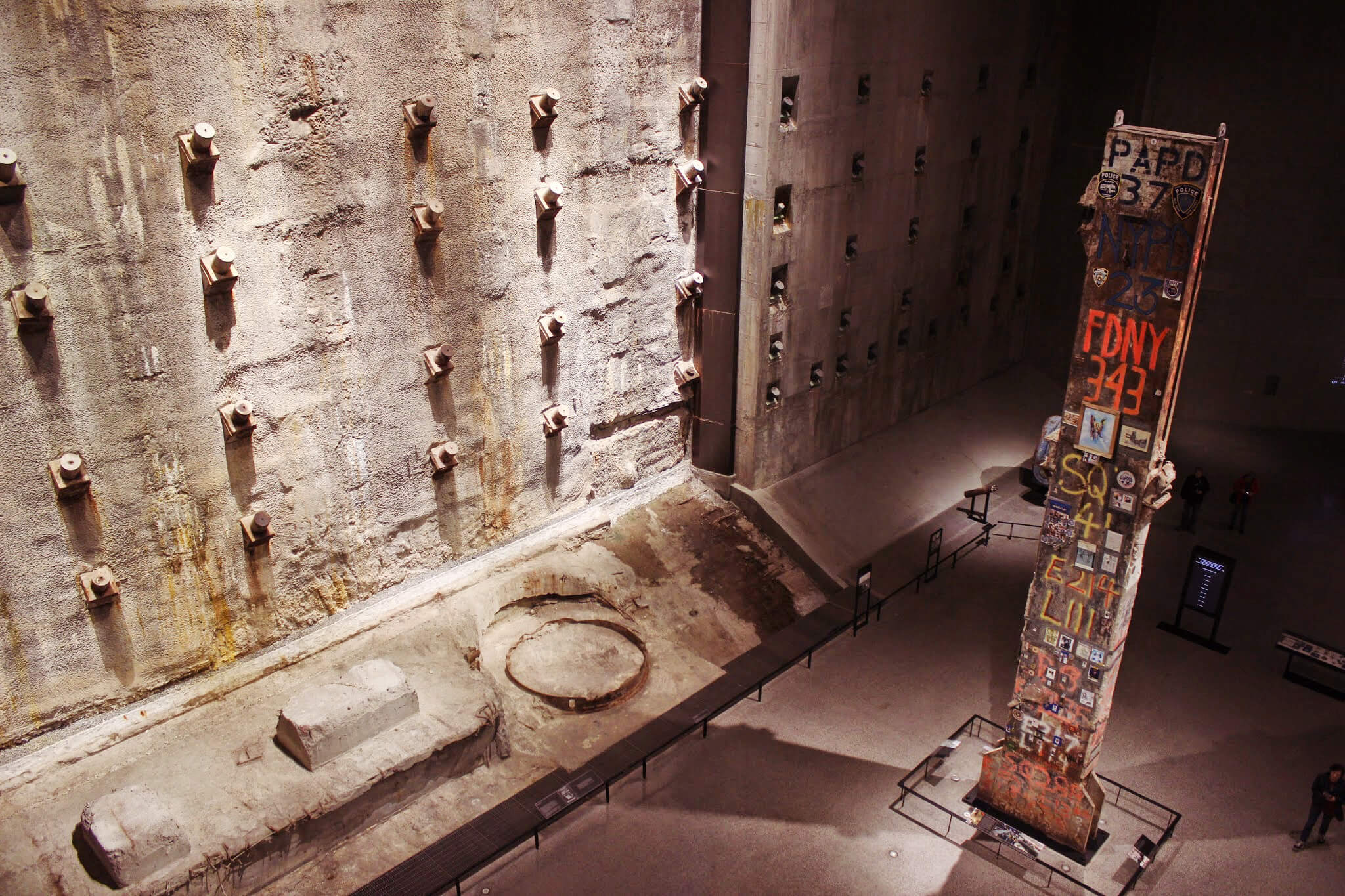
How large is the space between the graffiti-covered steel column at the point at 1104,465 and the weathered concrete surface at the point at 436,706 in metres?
4.80

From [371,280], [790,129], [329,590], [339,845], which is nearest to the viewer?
[339,845]

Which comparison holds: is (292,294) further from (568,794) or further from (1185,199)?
(1185,199)

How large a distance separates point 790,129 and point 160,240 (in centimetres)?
877

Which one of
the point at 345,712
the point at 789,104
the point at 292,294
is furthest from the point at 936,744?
the point at 292,294

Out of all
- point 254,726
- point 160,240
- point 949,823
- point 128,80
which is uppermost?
point 128,80

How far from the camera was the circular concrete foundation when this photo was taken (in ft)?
49.9

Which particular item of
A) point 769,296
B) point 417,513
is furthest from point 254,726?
point 769,296

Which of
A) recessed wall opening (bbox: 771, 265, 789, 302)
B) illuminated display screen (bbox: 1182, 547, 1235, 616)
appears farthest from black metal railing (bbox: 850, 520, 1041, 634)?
recessed wall opening (bbox: 771, 265, 789, 302)

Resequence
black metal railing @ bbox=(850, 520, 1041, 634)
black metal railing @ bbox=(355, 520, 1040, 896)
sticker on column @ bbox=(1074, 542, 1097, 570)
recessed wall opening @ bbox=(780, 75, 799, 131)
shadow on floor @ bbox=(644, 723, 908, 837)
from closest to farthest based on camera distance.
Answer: sticker on column @ bbox=(1074, 542, 1097, 570) < black metal railing @ bbox=(355, 520, 1040, 896) < shadow on floor @ bbox=(644, 723, 908, 837) < recessed wall opening @ bbox=(780, 75, 799, 131) < black metal railing @ bbox=(850, 520, 1041, 634)

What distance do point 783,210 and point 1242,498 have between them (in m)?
9.22

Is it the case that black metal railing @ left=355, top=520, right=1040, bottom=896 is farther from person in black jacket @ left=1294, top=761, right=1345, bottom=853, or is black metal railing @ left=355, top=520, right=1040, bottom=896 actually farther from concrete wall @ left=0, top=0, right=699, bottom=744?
person in black jacket @ left=1294, top=761, right=1345, bottom=853

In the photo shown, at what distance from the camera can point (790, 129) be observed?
17.0m

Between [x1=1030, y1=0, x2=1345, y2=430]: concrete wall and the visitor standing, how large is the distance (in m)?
4.64

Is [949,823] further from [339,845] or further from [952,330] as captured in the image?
[952,330]
